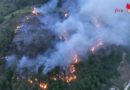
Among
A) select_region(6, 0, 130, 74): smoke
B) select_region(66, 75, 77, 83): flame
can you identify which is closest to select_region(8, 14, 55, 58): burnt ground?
select_region(6, 0, 130, 74): smoke

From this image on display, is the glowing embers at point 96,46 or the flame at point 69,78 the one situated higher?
the glowing embers at point 96,46

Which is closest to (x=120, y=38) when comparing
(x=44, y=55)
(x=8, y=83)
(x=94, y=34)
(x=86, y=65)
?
(x=94, y=34)

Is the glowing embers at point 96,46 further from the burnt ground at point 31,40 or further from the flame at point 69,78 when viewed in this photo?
the burnt ground at point 31,40

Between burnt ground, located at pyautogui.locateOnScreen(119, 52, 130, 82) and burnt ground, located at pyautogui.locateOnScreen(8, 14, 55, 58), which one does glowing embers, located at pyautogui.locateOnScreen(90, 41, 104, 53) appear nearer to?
burnt ground, located at pyautogui.locateOnScreen(119, 52, 130, 82)

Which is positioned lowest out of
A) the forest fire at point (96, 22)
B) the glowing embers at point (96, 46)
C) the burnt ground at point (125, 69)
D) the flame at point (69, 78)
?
the burnt ground at point (125, 69)

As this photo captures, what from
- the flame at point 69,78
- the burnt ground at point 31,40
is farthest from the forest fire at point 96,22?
the flame at point 69,78

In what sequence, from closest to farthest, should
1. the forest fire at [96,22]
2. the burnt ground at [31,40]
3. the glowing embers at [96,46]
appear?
the burnt ground at [31,40] → the glowing embers at [96,46] → the forest fire at [96,22]

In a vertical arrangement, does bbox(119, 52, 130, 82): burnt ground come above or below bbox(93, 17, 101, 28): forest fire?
below

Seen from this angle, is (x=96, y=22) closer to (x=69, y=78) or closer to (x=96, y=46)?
(x=96, y=46)

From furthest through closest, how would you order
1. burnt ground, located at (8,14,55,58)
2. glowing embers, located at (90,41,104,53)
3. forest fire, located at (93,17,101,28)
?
forest fire, located at (93,17,101,28)
glowing embers, located at (90,41,104,53)
burnt ground, located at (8,14,55,58)

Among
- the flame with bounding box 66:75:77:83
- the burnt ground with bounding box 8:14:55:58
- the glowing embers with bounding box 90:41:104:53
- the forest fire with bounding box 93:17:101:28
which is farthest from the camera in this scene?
the forest fire with bounding box 93:17:101:28
